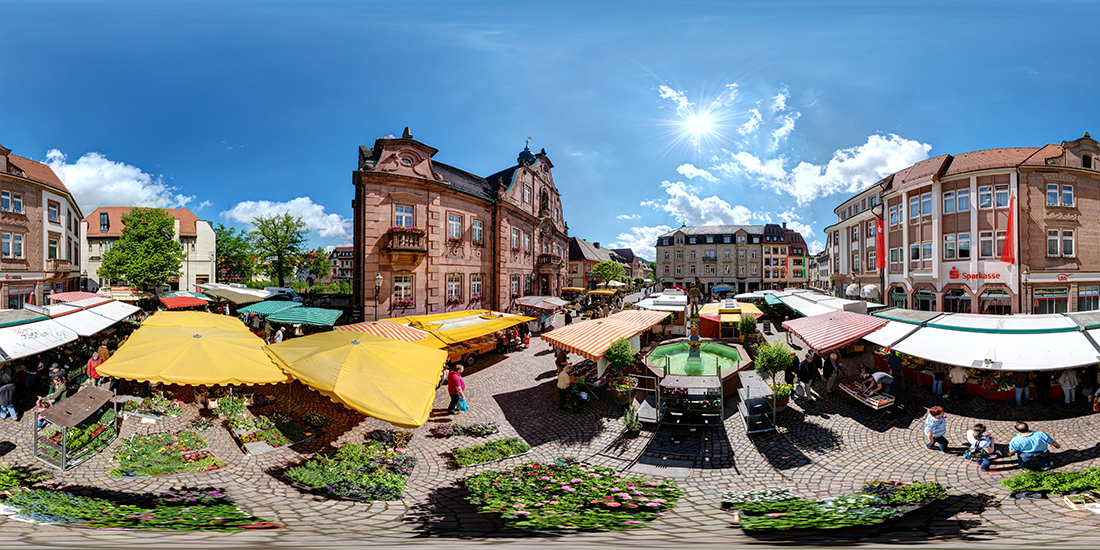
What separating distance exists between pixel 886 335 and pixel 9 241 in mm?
46511

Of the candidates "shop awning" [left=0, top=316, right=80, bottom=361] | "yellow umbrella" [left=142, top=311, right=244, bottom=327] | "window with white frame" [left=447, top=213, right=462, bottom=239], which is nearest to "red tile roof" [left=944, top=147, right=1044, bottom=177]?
"window with white frame" [left=447, top=213, right=462, bottom=239]

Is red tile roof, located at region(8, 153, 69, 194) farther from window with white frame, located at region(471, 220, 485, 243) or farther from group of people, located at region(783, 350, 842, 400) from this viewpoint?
group of people, located at region(783, 350, 842, 400)

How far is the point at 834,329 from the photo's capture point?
480 inches

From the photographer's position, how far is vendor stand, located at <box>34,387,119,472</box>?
6640 millimetres

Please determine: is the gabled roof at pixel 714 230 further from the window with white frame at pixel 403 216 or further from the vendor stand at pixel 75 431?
the vendor stand at pixel 75 431

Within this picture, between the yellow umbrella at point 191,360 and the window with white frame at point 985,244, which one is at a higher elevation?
the window with white frame at point 985,244

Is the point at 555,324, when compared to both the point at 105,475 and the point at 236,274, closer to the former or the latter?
the point at 105,475

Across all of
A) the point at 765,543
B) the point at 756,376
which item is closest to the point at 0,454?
the point at 765,543

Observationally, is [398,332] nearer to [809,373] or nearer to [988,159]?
[809,373]

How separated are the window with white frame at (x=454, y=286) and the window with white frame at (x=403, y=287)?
7.96 ft

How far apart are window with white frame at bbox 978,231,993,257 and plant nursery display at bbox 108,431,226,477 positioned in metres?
33.8

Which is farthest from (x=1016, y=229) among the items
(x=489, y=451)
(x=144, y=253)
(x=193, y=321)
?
(x=144, y=253)

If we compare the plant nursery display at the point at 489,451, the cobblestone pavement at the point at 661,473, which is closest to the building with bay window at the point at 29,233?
the cobblestone pavement at the point at 661,473

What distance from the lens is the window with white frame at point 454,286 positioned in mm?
23234
